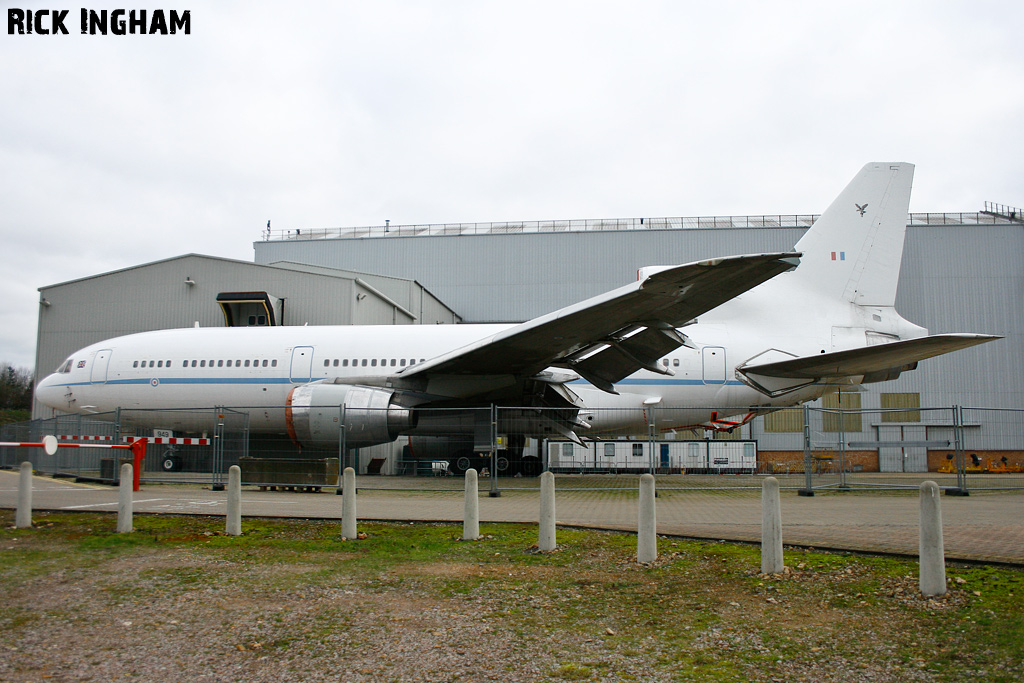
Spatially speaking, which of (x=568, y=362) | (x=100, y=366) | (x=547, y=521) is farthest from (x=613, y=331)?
(x=100, y=366)

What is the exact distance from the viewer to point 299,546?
6.82 m

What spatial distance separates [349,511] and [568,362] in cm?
792

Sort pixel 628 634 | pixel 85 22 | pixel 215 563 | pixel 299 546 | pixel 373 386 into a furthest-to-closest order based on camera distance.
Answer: pixel 373 386 < pixel 85 22 < pixel 299 546 < pixel 215 563 < pixel 628 634

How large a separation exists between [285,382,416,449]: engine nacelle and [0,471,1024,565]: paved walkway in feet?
4.35

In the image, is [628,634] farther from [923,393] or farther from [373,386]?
[923,393]

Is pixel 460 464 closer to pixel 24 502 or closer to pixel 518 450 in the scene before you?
pixel 518 450

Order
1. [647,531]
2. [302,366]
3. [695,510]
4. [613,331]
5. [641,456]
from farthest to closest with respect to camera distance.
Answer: [641,456]
[302,366]
[613,331]
[695,510]
[647,531]

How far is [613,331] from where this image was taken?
12.4 metres

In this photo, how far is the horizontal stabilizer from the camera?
12094 millimetres

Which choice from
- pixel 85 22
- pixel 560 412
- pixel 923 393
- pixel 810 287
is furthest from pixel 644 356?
pixel 923 393

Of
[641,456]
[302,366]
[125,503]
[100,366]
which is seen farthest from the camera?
[641,456]

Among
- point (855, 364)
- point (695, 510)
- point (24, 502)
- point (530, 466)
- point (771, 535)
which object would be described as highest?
point (855, 364)

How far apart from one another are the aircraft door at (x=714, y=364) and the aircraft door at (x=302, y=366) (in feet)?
30.5

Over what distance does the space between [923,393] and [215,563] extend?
29.5 metres
